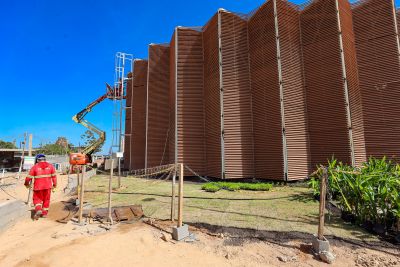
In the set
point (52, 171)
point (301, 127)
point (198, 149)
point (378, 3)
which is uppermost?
point (378, 3)

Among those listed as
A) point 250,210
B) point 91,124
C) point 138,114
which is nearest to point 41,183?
point 250,210

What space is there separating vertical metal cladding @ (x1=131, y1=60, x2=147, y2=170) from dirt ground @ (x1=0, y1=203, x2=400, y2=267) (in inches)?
723

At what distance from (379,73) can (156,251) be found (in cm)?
1824

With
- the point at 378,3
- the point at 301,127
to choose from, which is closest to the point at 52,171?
the point at 301,127

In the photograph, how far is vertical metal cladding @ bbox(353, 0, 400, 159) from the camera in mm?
15578

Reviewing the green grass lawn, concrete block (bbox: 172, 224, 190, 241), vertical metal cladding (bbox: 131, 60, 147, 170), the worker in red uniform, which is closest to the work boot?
the worker in red uniform

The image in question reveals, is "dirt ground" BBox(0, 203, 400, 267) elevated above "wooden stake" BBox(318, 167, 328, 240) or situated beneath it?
situated beneath

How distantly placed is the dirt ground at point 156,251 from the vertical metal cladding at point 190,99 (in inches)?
471

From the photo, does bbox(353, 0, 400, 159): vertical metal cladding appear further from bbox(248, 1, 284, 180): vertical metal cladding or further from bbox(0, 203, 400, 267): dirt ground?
bbox(0, 203, 400, 267): dirt ground

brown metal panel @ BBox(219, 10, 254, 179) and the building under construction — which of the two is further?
brown metal panel @ BBox(219, 10, 254, 179)

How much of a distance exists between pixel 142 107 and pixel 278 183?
16660 mm

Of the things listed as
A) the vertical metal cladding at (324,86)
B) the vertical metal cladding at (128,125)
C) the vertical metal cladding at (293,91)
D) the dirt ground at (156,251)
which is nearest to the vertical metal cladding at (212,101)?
the vertical metal cladding at (293,91)

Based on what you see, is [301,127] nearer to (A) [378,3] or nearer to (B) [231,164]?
(B) [231,164]

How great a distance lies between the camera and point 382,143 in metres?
15.7
